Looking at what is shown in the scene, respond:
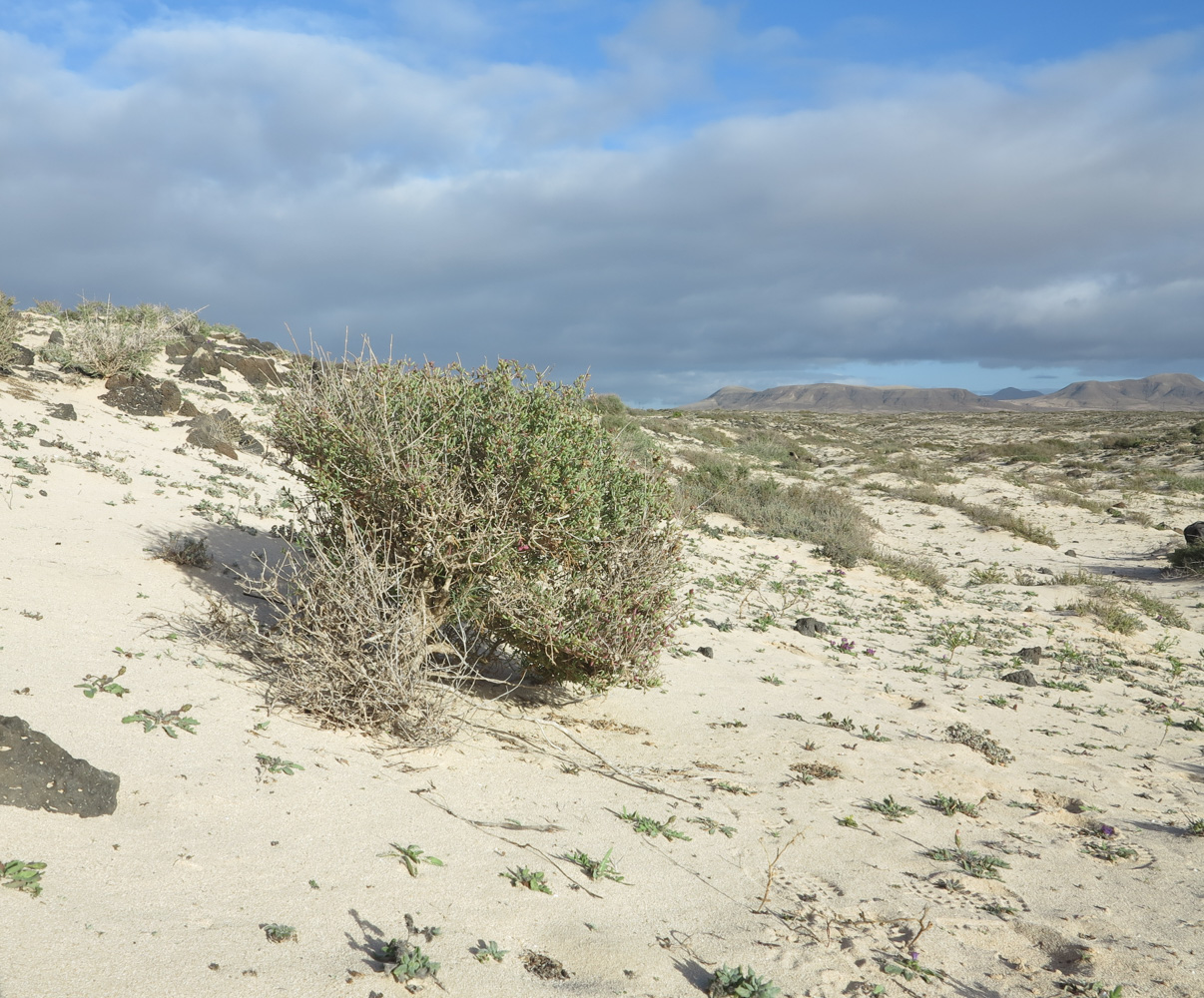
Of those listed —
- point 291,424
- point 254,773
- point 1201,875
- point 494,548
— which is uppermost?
point 291,424

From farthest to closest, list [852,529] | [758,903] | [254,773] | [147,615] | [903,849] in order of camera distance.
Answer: [852,529] → [147,615] → [903,849] → [254,773] → [758,903]

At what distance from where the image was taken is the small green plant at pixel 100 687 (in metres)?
4.38

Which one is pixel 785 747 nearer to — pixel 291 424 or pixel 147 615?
pixel 291 424

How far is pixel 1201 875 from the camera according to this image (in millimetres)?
4199

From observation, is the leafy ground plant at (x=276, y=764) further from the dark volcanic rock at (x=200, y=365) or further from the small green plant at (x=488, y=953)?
the dark volcanic rock at (x=200, y=365)

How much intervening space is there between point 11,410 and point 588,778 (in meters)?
11.3

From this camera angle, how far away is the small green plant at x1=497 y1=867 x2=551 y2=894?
138 inches

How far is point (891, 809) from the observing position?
4914 mm

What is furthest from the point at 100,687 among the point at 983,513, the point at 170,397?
the point at 983,513

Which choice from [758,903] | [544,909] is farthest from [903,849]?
[544,909]

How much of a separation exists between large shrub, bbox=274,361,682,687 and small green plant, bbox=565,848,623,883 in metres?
1.68

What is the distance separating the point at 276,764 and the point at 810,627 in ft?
23.4

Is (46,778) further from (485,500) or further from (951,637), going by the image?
(951,637)

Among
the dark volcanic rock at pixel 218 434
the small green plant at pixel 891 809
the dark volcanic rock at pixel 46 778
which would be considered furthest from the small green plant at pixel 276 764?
the dark volcanic rock at pixel 218 434
